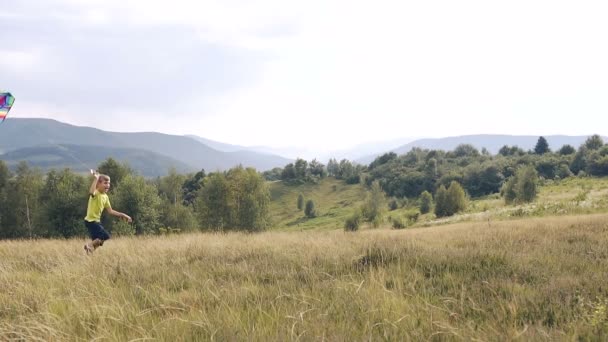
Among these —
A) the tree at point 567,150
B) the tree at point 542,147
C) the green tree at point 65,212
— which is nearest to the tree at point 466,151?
the tree at point 542,147

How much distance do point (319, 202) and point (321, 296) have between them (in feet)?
505

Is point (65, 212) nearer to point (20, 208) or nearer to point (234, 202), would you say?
point (20, 208)

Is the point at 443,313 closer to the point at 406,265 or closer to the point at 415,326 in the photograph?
the point at 415,326

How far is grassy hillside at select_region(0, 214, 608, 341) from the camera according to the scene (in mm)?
3164

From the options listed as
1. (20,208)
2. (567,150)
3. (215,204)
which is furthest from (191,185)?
(567,150)

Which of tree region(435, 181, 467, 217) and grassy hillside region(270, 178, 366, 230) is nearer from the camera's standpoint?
tree region(435, 181, 467, 217)

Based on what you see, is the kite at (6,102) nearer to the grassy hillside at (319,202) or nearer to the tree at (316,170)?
the grassy hillside at (319,202)

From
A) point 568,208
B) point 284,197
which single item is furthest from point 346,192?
point 568,208

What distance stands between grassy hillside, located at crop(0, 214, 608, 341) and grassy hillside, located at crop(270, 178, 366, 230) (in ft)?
327

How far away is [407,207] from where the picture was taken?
4751 inches

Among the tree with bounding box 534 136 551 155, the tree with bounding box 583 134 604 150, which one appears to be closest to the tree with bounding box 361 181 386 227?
the tree with bounding box 583 134 604 150

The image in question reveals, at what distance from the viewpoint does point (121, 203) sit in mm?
41469

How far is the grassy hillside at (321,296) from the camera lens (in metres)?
3.16

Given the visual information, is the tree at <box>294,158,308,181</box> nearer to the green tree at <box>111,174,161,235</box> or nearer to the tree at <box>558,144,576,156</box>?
the tree at <box>558,144,576,156</box>
